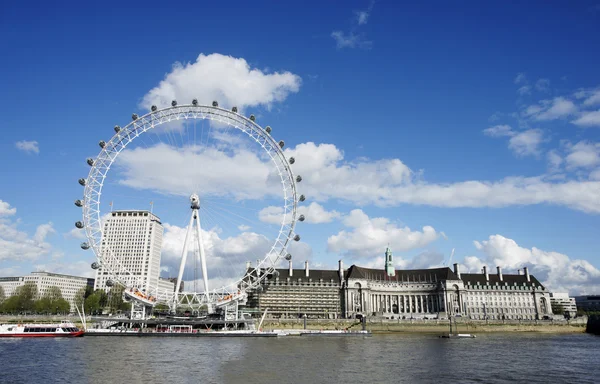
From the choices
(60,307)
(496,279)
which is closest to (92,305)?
(60,307)

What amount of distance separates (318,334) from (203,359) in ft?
172

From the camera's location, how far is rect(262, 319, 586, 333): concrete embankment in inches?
4646

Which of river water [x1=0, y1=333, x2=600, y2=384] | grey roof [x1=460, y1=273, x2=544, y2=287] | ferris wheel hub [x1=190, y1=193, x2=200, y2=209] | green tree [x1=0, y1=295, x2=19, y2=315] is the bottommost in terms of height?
river water [x1=0, y1=333, x2=600, y2=384]

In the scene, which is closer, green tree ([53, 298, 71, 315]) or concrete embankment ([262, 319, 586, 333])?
concrete embankment ([262, 319, 586, 333])

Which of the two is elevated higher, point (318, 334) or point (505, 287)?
point (505, 287)

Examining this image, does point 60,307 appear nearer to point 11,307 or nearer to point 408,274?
point 11,307

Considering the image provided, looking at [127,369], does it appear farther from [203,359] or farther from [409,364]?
[409,364]

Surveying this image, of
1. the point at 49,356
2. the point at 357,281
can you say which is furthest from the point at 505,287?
the point at 49,356

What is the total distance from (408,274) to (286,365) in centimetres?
12970

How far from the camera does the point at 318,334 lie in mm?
100188

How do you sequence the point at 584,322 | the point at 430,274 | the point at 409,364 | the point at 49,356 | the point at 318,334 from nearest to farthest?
the point at 409,364 → the point at 49,356 → the point at 318,334 → the point at 584,322 → the point at 430,274

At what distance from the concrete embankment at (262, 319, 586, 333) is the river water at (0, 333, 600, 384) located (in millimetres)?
55544

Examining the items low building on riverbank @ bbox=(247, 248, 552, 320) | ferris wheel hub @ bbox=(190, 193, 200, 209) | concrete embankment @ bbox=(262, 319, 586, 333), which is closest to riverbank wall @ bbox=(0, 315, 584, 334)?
concrete embankment @ bbox=(262, 319, 586, 333)

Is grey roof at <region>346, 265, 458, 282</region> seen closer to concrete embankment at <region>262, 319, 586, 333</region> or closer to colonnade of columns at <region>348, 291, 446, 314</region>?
colonnade of columns at <region>348, 291, 446, 314</region>
